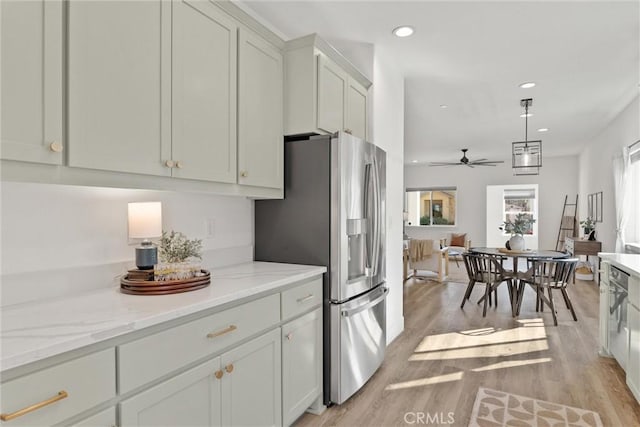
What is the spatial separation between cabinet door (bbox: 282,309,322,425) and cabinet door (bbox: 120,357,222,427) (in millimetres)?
509

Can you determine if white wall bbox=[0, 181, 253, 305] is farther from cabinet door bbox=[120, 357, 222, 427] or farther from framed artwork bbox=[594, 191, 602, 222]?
framed artwork bbox=[594, 191, 602, 222]

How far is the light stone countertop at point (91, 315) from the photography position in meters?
0.99

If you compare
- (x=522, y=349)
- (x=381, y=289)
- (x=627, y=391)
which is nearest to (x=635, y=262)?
(x=627, y=391)

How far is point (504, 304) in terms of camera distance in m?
5.08

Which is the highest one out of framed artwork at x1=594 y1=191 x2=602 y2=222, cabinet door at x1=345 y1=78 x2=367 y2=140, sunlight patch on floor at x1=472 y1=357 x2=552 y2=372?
cabinet door at x1=345 y1=78 x2=367 y2=140

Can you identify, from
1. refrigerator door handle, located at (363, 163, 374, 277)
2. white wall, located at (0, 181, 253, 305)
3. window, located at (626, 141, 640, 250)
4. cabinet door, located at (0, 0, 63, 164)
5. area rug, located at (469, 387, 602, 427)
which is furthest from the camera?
window, located at (626, 141, 640, 250)

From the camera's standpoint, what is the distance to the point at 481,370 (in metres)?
2.95

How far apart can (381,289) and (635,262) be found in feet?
6.41

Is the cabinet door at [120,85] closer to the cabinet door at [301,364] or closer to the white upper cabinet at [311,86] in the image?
the white upper cabinet at [311,86]

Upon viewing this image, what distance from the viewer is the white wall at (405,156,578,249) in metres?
9.44

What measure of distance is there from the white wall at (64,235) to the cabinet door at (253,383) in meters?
0.72

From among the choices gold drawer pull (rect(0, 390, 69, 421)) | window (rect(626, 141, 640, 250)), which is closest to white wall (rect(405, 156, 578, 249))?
window (rect(626, 141, 640, 250))

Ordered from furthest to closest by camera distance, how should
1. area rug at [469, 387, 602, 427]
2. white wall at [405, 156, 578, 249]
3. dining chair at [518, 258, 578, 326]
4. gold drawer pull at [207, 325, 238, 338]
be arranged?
white wall at [405, 156, 578, 249], dining chair at [518, 258, 578, 326], area rug at [469, 387, 602, 427], gold drawer pull at [207, 325, 238, 338]

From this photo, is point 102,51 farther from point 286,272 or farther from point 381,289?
point 381,289
